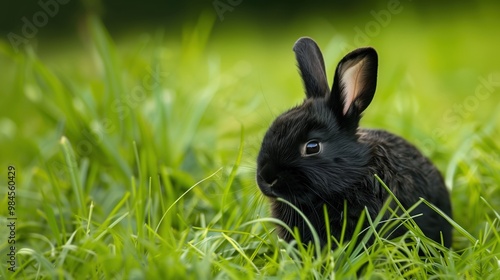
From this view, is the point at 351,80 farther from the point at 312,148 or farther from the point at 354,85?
the point at 312,148

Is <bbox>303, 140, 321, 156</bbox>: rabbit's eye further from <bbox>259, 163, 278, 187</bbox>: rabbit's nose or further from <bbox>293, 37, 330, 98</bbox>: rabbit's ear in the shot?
<bbox>293, 37, 330, 98</bbox>: rabbit's ear

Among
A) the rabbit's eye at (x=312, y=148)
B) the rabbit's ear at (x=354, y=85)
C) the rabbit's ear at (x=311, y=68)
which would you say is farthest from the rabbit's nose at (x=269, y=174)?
the rabbit's ear at (x=311, y=68)

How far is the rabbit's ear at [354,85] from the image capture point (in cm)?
309

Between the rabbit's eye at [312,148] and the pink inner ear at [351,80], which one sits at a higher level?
the pink inner ear at [351,80]

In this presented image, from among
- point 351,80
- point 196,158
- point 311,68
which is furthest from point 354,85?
point 196,158

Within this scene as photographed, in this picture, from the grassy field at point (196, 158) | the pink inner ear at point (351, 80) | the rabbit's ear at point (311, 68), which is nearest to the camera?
the grassy field at point (196, 158)

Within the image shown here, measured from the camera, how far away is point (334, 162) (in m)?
3.07

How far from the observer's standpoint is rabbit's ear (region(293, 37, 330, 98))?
332cm

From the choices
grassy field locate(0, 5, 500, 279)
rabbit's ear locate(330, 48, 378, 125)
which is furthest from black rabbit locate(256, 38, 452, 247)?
grassy field locate(0, 5, 500, 279)

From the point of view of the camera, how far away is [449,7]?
25.8 ft

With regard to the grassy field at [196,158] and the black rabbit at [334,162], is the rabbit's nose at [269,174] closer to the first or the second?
the black rabbit at [334,162]

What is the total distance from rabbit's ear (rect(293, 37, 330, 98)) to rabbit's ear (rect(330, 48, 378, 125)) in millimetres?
153

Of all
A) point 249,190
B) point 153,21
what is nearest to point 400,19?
point 153,21

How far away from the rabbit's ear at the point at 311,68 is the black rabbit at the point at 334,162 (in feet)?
0.05
